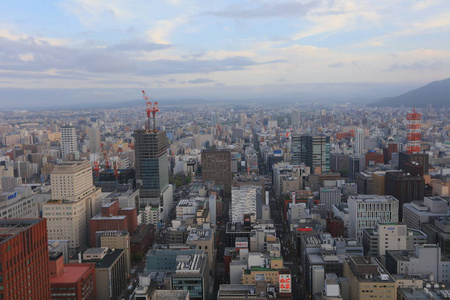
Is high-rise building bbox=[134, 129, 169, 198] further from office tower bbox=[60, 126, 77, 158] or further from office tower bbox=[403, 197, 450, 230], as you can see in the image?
office tower bbox=[60, 126, 77, 158]

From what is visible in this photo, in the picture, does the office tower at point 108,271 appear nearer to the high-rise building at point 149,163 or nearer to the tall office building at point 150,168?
the tall office building at point 150,168

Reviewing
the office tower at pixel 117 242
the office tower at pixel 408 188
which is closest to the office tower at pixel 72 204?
the office tower at pixel 117 242

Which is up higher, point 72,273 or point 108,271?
point 72,273

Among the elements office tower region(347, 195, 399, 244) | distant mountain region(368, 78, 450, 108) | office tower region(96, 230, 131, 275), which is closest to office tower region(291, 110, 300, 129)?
distant mountain region(368, 78, 450, 108)

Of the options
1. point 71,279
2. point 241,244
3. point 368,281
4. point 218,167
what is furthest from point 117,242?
point 218,167

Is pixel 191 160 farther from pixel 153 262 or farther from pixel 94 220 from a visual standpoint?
pixel 153 262

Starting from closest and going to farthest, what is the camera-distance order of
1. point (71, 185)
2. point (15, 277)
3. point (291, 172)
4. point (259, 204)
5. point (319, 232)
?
point (15, 277)
point (319, 232)
point (71, 185)
point (259, 204)
point (291, 172)

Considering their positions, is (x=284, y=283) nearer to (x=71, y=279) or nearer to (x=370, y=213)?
(x=71, y=279)

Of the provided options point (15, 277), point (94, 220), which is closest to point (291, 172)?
point (94, 220)
